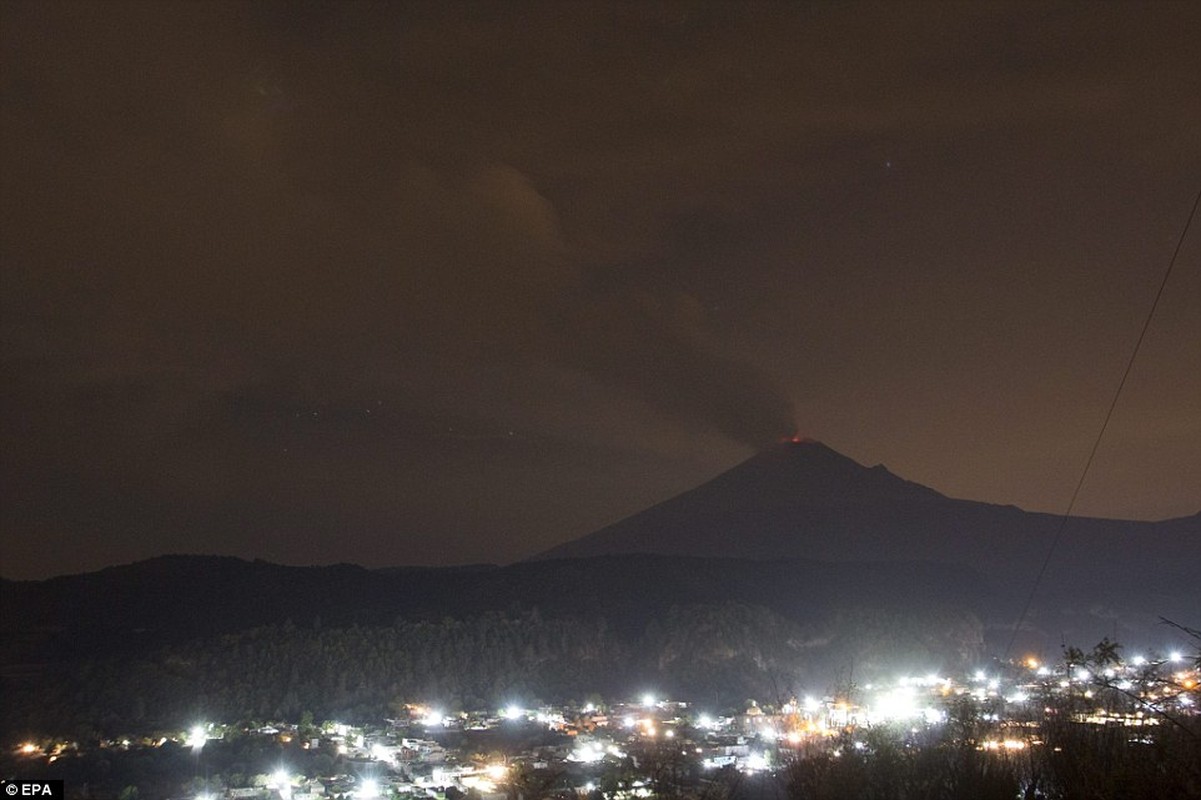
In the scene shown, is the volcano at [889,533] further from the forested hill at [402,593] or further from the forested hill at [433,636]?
the forested hill at [433,636]

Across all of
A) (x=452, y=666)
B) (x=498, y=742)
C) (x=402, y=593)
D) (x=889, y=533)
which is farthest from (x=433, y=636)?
(x=889, y=533)

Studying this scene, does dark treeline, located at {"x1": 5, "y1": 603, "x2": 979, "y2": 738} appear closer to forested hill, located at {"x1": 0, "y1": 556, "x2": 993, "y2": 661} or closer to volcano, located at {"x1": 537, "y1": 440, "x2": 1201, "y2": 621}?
forested hill, located at {"x1": 0, "y1": 556, "x2": 993, "y2": 661}

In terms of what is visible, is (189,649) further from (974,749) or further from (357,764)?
(974,749)

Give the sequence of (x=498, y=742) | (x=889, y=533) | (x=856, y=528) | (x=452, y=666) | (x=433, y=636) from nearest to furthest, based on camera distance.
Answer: (x=498, y=742), (x=452, y=666), (x=433, y=636), (x=889, y=533), (x=856, y=528)

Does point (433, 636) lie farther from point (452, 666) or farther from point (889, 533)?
point (889, 533)

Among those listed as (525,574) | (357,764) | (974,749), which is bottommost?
(357,764)

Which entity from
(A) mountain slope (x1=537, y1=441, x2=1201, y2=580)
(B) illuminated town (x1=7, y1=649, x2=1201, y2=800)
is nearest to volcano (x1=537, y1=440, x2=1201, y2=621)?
(A) mountain slope (x1=537, y1=441, x2=1201, y2=580)

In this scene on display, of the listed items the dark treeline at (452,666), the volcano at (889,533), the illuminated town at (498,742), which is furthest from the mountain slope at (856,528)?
the illuminated town at (498,742)

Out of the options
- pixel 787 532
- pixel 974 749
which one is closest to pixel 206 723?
pixel 974 749
